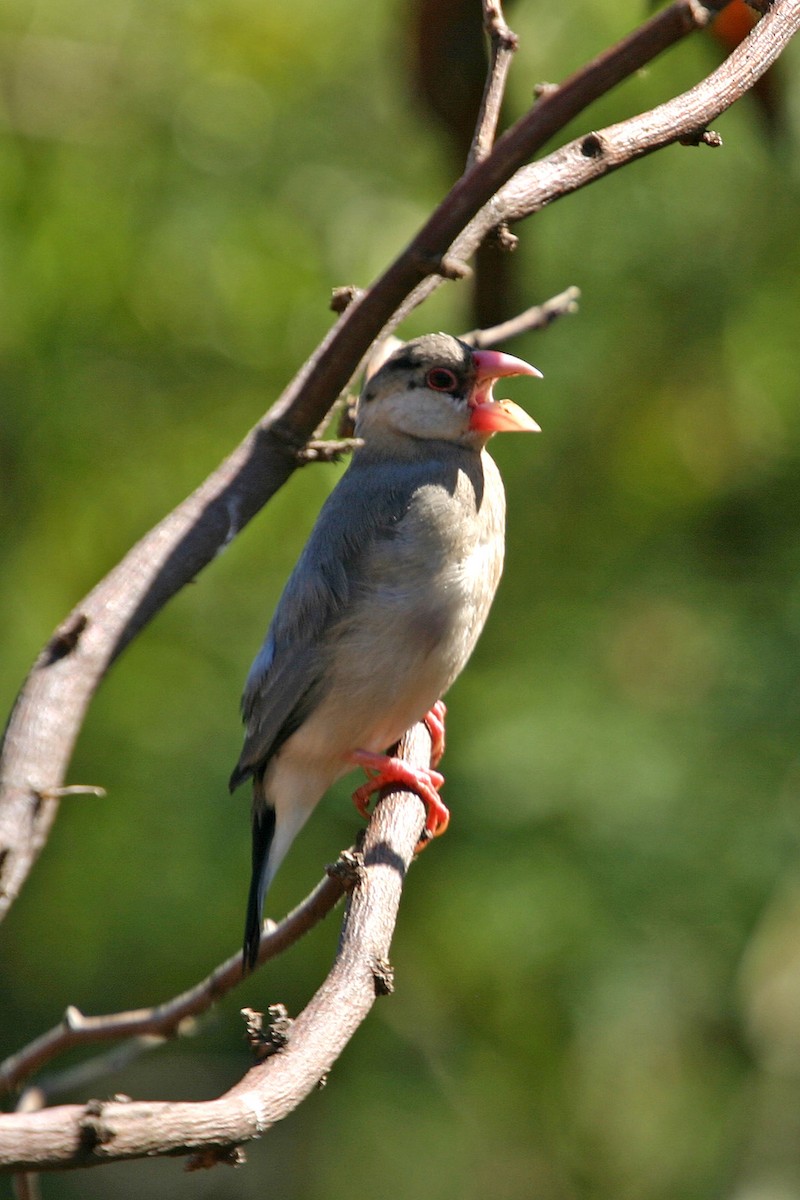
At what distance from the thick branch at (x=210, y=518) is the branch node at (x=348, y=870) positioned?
21.4 inches

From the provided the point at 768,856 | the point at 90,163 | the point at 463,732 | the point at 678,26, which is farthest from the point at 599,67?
the point at 90,163

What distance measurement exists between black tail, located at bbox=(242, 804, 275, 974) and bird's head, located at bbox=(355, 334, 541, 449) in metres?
1.10

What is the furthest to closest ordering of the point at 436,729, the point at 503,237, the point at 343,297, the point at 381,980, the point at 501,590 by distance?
1. the point at 501,590
2. the point at 436,729
3. the point at 343,297
4. the point at 503,237
5. the point at 381,980

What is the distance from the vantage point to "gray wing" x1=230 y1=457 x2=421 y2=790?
11.7 feet

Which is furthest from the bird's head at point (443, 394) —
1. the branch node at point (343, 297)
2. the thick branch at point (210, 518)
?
the branch node at point (343, 297)

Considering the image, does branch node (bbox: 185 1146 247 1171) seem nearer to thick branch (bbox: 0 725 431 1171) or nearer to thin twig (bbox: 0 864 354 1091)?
thick branch (bbox: 0 725 431 1171)

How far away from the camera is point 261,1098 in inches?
73.3

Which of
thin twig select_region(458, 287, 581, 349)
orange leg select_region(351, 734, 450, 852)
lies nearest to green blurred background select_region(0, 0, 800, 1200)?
orange leg select_region(351, 734, 450, 852)

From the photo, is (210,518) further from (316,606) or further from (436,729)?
(436,729)

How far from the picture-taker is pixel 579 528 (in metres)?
5.80

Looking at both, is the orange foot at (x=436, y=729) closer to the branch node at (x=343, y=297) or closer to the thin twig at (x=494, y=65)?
the branch node at (x=343, y=297)

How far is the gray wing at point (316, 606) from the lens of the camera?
11.7 ft

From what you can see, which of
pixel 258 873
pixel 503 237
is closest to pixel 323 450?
pixel 503 237

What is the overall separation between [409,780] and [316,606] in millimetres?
538
